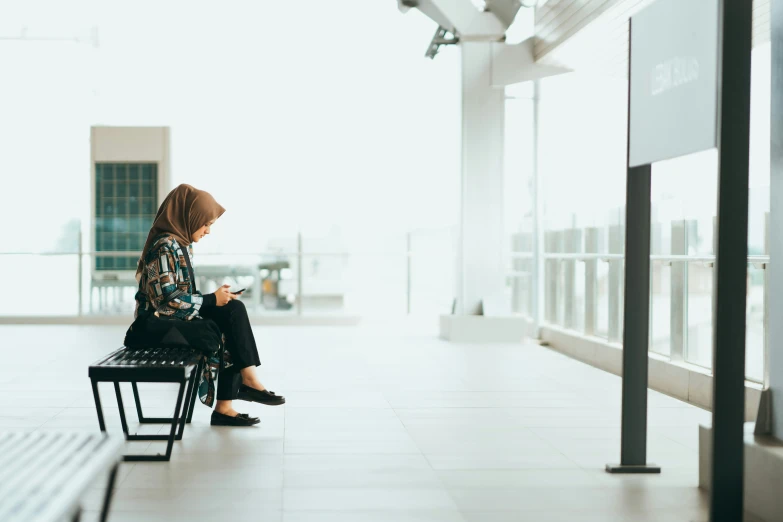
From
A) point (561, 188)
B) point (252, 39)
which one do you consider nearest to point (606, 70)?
point (561, 188)

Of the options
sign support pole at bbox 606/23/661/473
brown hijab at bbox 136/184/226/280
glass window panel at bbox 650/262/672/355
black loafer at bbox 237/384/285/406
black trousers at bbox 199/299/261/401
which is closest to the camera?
sign support pole at bbox 606/23/661/473

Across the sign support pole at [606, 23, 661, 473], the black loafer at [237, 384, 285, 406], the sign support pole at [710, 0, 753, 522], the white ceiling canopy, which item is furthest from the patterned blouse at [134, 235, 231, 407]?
the white ceiling canopy

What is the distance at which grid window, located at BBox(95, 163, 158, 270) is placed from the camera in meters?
11.3

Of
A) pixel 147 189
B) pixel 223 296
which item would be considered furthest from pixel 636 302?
pixel 147 189

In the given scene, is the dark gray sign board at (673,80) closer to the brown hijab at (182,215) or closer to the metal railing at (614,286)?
the metal railing at (614,286)

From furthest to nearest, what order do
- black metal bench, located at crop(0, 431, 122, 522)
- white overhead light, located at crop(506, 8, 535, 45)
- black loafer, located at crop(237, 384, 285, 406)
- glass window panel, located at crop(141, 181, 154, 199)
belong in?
glass window panel, located at crop(141, 181, 154, 199) < white overhead light, located at crop(506, 8, 535, 45) < black loafer, located at crop(237, 384, 285, 406) < black metal bench, located at crop(0, 431, 122, 522)

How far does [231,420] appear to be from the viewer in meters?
4.39

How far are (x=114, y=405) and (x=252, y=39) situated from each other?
7.61m

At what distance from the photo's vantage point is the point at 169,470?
3.46 meters

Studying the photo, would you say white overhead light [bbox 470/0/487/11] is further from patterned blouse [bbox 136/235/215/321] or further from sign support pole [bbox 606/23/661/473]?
sign support pole [bbox 606/23/661/473]

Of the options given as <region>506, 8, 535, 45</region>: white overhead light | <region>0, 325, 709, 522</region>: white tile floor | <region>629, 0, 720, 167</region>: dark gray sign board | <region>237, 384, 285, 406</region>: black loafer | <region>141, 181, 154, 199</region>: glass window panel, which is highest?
<region>506, 8, 535, 45</region>: white overhead light

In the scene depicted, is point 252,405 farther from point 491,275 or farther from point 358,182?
point 358,182

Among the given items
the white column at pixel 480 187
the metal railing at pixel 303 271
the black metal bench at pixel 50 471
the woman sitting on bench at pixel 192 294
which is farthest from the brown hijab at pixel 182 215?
the metal railing at pixel 303 271

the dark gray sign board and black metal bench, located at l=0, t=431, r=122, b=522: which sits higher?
Answer: the dark gray sign board
